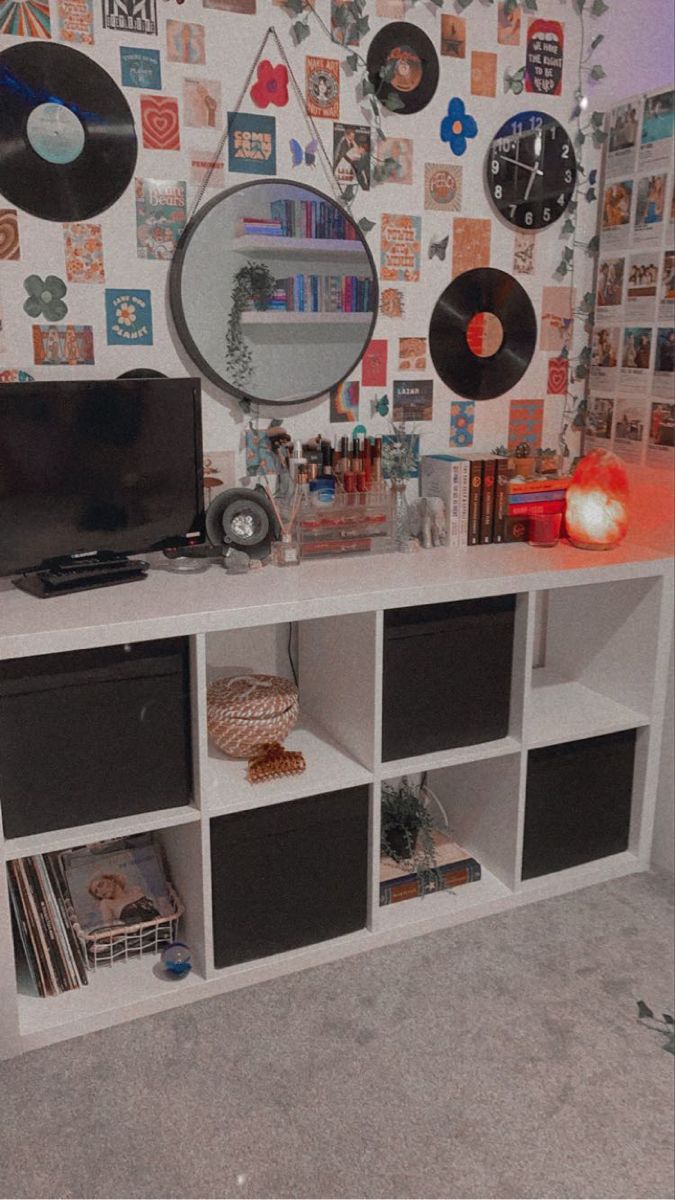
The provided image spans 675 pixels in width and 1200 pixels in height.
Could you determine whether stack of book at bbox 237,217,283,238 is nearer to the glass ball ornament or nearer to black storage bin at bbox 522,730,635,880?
black storage bin at bbox 522,730,635,880

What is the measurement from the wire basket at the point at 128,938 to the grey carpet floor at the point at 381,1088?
0.54 feet

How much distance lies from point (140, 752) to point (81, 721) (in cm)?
13

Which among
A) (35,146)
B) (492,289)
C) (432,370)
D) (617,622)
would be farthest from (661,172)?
(35,146)

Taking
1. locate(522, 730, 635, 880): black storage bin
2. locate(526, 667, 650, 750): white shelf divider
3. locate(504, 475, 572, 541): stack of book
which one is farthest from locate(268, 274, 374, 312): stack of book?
locate(522, 730, 635, 880): black storage bin

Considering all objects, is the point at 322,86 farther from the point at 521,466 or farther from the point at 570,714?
the point at 570,714

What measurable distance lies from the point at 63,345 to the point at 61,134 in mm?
404

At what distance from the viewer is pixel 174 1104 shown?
5.47ft

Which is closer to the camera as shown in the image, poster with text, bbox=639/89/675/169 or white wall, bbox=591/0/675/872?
poster with text, bbox=639/89/675/169

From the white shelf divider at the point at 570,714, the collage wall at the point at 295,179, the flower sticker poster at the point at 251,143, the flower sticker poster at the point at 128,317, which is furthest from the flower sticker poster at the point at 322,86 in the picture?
the white shelf divider at the point at 570,714

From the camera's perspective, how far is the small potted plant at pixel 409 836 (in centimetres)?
226

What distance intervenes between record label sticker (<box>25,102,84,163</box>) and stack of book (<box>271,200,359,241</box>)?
1.42ft

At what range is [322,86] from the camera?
7.21 ft

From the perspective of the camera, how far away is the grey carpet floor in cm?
153

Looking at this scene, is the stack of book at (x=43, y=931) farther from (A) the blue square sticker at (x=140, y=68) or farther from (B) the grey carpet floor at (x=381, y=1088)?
(A) the blue square sticker at (x=140, y=68)
